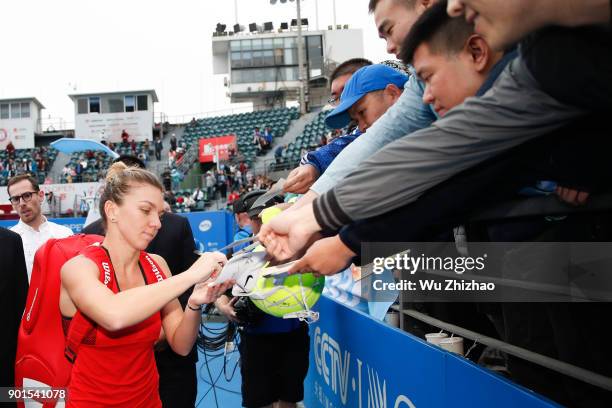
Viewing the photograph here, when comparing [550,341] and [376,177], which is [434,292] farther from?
[376,177]

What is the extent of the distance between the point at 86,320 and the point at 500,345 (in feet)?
5.22

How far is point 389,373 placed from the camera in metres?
2.44

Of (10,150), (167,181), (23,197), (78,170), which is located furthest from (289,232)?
(10,150)

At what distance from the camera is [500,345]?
1.73 metres

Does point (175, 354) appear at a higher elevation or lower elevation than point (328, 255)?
lower

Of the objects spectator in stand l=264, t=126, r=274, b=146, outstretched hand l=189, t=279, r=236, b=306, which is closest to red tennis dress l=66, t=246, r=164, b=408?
outstretched hand l=189, t=279, r=236, b=306

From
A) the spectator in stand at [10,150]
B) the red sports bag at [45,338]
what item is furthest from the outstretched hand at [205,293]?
the spectator in stand at [10,150]

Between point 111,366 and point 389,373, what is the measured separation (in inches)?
47.7

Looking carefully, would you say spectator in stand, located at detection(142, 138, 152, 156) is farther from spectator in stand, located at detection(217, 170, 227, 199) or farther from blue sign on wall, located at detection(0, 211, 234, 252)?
blue sign on wall, located at detection(0, 211, 234, 252)

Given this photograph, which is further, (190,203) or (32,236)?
(190,203)

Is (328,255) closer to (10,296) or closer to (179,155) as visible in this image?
(10,296)

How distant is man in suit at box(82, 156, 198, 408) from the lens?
3070mm

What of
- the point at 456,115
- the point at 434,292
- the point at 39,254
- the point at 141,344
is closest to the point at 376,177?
the point at 456,115

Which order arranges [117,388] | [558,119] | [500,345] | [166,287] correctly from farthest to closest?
[117,388] < [166,287] < [500,345] < [558,119]
